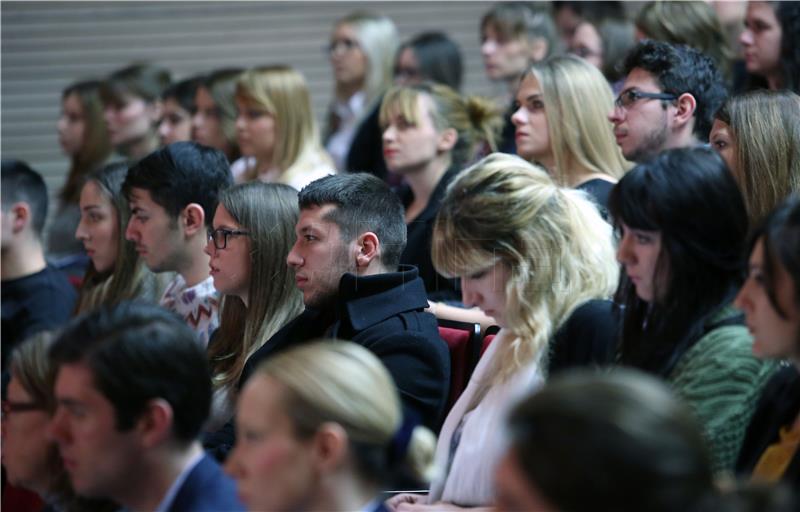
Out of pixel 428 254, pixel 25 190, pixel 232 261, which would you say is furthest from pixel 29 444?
pixel 25 190

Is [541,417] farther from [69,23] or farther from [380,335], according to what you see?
[69,23]

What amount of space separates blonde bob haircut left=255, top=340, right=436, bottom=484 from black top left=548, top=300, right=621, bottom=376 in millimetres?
662

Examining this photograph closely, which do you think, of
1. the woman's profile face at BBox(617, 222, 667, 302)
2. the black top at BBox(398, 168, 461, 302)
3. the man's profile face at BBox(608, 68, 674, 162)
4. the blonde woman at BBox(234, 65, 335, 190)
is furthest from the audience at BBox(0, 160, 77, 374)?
the woman's profile face at BBox(617, 222, 667, 302)

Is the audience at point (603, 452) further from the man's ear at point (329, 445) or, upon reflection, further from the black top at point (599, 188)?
the black top at point (599, 188)

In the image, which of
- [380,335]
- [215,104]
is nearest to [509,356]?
[380,335]

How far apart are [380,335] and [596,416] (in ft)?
5.40

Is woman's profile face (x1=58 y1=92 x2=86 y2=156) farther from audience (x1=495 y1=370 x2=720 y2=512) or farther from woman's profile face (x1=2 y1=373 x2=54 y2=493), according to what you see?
audience (x1=495 y1=370 x2=720 y2=512)

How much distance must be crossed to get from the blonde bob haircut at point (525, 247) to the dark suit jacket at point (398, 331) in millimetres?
359

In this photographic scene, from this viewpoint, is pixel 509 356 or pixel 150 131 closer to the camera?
pixel 509 356

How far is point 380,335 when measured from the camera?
11.0ft

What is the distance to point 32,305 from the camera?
16.0 feet

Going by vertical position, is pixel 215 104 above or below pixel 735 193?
below

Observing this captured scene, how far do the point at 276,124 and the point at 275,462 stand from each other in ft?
11.8

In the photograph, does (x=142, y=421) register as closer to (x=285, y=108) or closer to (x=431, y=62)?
(x=285, y=108)
